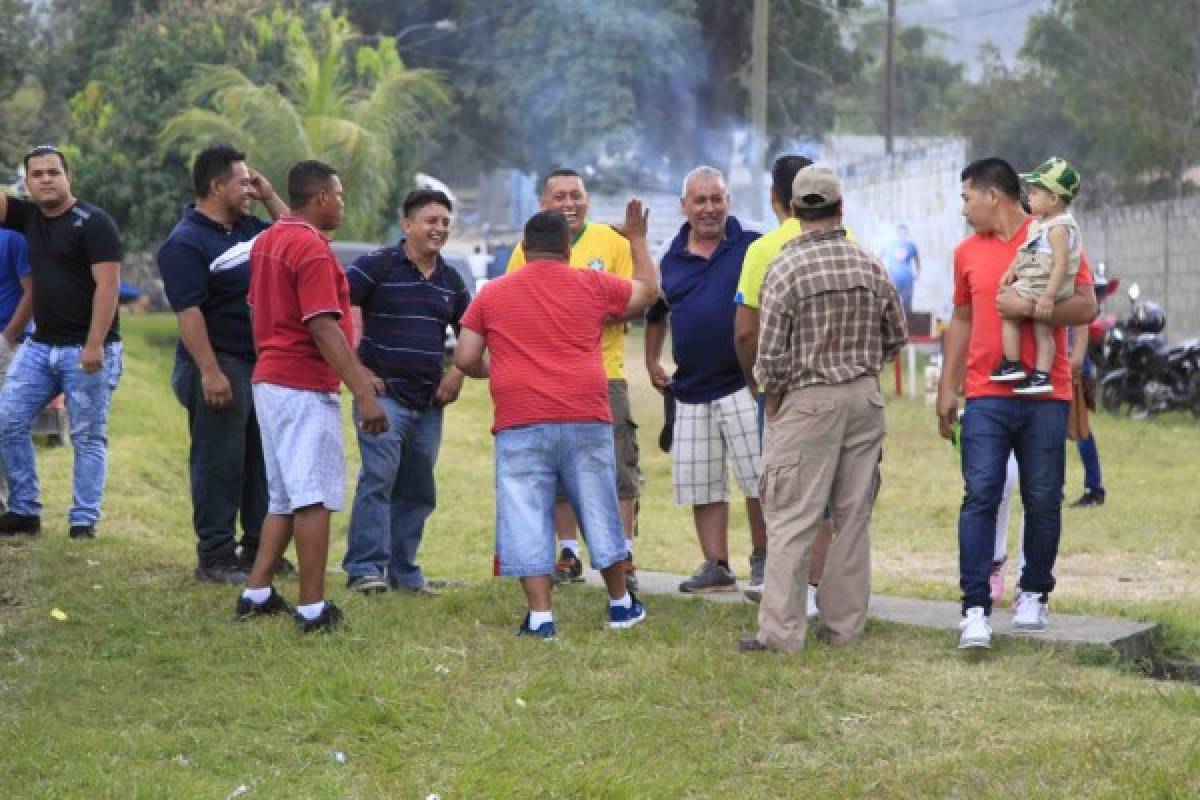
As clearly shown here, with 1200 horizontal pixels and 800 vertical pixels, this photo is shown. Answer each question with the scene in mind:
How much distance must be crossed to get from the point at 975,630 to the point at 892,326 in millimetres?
1187

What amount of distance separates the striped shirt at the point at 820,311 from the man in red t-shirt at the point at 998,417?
39 centimetres

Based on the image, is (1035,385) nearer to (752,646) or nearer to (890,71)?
(752,646)

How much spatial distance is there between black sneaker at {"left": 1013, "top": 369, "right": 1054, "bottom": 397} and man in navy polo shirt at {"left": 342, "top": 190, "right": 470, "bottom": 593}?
2.54 metres

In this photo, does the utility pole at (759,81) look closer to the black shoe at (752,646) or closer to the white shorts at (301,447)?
the white shorts at (301,447)

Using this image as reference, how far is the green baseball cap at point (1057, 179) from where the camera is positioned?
24.5 ft

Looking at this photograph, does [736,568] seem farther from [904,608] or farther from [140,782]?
[140,782]

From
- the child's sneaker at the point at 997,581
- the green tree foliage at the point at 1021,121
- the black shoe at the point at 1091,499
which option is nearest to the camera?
the child's sneaker at the point at 997,581

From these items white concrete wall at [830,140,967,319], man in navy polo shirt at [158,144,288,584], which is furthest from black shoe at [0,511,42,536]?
white concrete wall at [830,140,967,319]

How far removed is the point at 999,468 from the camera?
7.34 metres

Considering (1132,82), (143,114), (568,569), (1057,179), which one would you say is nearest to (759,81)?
(143,114)

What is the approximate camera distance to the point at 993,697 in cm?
645

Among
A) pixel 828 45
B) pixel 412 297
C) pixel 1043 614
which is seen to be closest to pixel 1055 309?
pixel 1043 614

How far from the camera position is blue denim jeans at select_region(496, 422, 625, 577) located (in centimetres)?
749

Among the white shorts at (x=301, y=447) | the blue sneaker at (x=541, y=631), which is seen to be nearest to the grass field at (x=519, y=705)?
the blue sneaker at (x=541, y=631)
